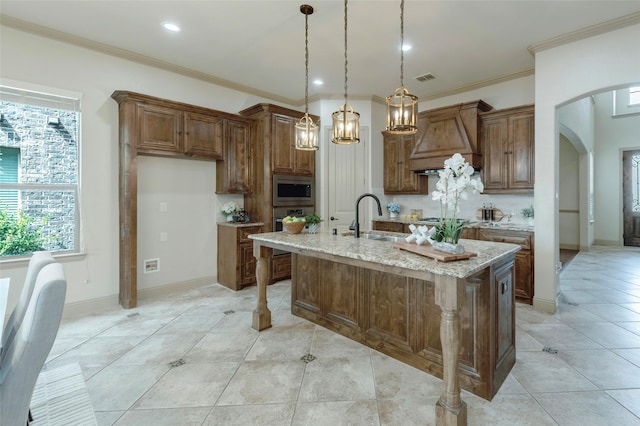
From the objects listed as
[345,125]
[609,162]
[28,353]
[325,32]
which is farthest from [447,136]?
[609,162]

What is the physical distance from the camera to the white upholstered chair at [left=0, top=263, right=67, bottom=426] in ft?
3.54

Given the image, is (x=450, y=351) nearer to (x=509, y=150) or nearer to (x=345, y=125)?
(x=345, y=125)

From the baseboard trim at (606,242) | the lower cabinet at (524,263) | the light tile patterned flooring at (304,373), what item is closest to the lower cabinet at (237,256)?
the light tile patterned flooring at (304,373)

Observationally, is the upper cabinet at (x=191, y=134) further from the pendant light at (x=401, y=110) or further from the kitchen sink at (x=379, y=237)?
the pendant light at (x=401, y=110)

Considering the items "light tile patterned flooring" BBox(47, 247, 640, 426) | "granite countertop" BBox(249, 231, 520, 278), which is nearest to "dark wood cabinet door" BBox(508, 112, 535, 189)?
"light tile patterned flooring" BBox(47, 247, 640, 426)

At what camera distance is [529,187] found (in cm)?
394

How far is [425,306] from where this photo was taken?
2230 mm

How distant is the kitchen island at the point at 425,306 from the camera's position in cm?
167

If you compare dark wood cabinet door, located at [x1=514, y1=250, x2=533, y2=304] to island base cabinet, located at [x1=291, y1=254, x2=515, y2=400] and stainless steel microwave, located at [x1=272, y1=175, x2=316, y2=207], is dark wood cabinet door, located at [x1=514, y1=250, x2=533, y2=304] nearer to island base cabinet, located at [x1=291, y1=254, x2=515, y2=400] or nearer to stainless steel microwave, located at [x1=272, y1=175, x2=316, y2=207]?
island base cabinet, located at [x1=291, y1=254, x2=515, y2=400]

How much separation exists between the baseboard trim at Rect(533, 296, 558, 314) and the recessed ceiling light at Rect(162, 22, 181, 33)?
16.5 feet

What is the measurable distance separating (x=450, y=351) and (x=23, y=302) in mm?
2315

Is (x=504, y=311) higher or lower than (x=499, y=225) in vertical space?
lower

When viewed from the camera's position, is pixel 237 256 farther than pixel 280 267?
No

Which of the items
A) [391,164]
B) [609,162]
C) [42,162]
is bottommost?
[42,162]
